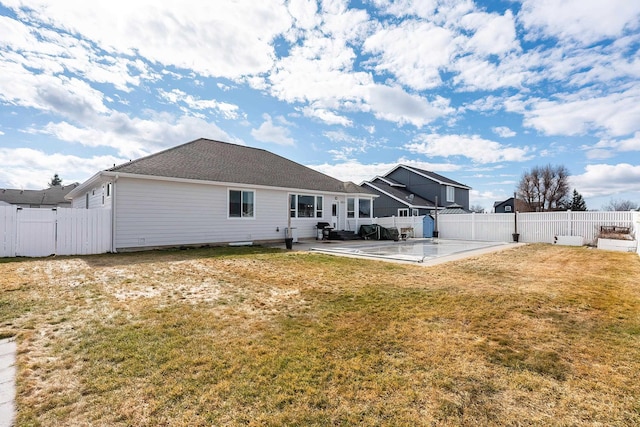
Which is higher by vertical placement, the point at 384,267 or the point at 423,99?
the point at 423,99

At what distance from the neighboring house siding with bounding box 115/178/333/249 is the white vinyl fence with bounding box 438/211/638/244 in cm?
1048

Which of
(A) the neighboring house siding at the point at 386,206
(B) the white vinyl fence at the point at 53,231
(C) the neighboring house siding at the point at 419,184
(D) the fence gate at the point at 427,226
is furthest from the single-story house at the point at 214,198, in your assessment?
(C) the neighboring house siding at the point at 419,184

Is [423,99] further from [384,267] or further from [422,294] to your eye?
[422,294]

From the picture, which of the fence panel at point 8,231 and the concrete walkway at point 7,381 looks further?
the fence panel at point 8,231

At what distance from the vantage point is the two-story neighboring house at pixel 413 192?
2888cm

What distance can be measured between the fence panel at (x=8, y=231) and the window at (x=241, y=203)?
23.2 feet

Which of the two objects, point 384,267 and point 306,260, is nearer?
point 384,267

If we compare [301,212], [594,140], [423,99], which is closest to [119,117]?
[301,212]

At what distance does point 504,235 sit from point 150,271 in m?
16.7

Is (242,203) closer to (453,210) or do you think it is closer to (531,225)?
(531,225)

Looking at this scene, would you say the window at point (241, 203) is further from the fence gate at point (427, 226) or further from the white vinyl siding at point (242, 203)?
the fence gate at point (427, 226)

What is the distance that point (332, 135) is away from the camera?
21.5m

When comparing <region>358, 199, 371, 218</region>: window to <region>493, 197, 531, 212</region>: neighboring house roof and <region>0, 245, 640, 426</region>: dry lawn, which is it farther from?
<region>493, 197, 531, 212</region>: neighboring house roof

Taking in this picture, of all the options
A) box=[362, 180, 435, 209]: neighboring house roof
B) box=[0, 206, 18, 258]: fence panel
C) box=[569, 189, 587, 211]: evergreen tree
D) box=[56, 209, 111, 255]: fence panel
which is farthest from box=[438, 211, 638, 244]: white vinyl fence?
box=[569, 189, 587, 211]: evergreen tree
